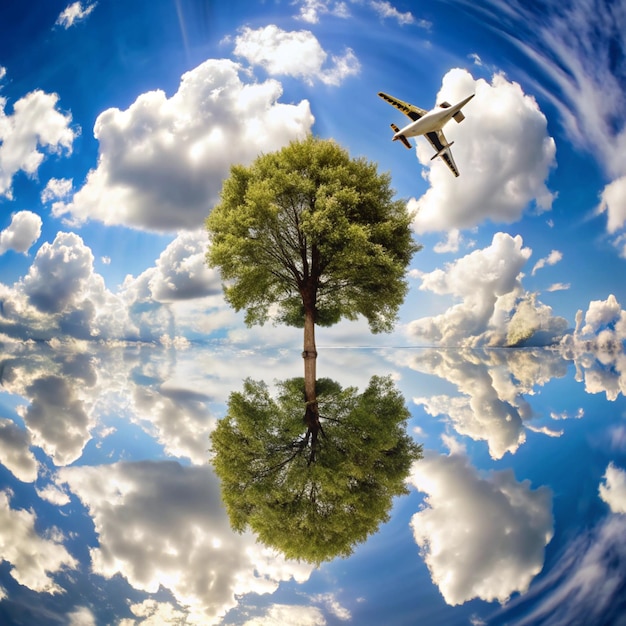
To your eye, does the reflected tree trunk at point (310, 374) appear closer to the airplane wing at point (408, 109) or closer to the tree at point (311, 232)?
the tree at point (311, 232)

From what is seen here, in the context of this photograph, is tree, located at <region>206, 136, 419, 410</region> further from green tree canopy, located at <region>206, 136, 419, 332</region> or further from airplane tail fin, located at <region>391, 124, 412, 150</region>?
airplane tail fin, located at <region>391, 124, 412, 150</region>

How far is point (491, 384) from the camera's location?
656 inches

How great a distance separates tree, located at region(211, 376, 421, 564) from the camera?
4.33m

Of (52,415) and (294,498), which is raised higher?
(52,415)

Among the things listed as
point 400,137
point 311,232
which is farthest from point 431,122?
point 311,232

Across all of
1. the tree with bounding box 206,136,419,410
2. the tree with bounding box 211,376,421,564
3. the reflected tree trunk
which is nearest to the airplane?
the tree with bounding box 206,136,419,410

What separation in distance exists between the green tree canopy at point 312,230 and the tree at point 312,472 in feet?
26.2

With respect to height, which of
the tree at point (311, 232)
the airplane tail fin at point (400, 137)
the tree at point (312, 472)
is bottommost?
the tree at point (312, 472)

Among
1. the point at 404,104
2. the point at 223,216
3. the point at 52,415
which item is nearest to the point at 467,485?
the point at 52,415

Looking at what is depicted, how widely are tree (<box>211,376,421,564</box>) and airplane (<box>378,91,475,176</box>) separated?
23.3 metres

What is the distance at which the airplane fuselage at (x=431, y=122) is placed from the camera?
2525cm

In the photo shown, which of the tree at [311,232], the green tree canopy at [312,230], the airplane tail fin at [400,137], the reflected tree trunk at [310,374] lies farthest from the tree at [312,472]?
the airplane tail fin at [400,137]

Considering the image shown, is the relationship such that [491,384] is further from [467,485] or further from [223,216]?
[223,216]

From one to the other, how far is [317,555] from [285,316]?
18.0m
